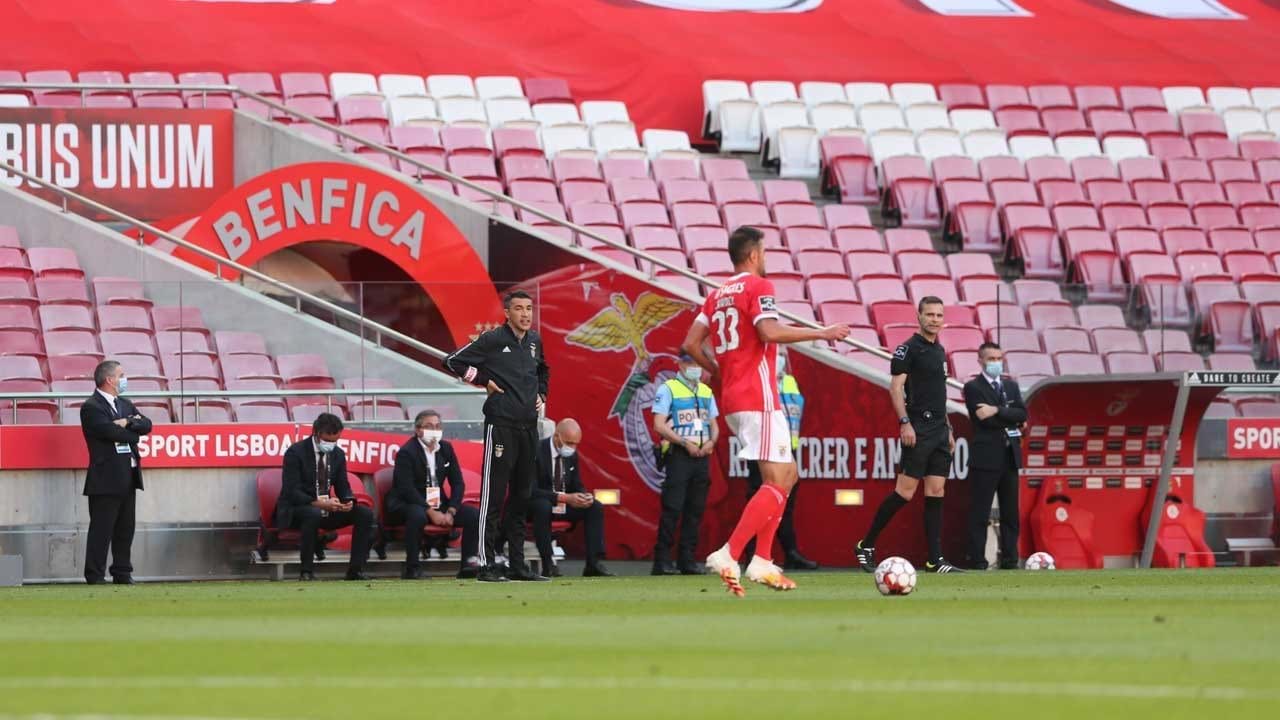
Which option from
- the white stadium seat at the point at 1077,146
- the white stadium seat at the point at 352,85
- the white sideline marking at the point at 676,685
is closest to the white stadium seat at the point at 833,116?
the white stadium seat at the point at 1077,146

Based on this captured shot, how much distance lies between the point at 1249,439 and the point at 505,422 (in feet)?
24.6

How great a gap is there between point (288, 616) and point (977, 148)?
16915 millimetres

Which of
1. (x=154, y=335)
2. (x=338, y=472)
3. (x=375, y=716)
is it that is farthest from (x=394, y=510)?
(x=375, y=716)

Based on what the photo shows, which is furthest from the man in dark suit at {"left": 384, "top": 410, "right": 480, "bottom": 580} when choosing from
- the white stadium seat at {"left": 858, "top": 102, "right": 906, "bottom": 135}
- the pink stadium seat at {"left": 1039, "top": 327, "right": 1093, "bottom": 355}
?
the white stadium seat at {"left": 858, "top": 102, "right": 906, "bottom": 135}

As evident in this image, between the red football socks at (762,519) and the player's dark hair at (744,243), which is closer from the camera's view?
the red football socks at (762,519)

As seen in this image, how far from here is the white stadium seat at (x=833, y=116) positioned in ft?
78.9

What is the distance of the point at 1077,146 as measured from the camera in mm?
24578

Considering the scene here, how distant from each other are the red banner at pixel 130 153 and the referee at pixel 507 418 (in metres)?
8.44

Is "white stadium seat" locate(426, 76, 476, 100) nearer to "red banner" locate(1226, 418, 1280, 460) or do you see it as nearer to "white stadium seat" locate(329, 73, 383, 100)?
"white stadium seat" locate(329, 73, 383, 100)

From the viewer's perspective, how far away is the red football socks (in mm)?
10055

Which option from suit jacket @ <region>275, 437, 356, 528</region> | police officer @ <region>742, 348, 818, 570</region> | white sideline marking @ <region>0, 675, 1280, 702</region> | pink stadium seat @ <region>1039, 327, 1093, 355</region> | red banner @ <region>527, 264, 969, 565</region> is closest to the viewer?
white sideline marking @ <region>0, 675, 1280, 702</region>

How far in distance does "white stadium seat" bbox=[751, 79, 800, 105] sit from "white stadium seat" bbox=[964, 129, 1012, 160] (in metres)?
2.23

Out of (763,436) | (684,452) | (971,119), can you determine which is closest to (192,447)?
(684,452)

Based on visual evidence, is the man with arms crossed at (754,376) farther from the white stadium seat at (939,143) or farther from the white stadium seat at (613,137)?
the white stadium seat at (939,143)
